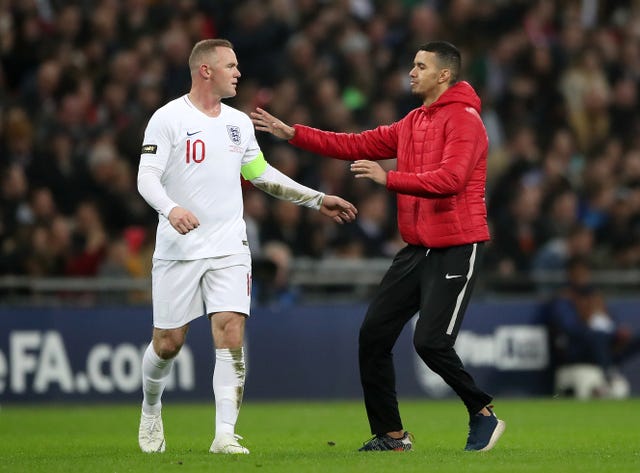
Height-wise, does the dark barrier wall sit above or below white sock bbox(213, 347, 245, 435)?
below

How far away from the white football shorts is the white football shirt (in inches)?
2.7

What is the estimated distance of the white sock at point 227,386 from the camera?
9.67m

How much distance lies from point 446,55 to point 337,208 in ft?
4.41

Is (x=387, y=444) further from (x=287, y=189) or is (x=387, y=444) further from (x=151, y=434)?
(x=287, y=189)

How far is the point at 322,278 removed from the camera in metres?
17.8

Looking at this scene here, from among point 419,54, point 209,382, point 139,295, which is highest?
point 419,54

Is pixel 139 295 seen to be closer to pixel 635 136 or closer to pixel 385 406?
pixel 385 406

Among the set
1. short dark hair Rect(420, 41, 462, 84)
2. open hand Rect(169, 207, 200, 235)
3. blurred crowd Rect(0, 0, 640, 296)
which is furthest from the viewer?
blurred crowd Rect(0, 0, 640, 296)

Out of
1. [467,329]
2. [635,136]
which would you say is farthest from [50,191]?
[635,136]

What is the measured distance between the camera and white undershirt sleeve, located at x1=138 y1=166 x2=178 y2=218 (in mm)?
9445

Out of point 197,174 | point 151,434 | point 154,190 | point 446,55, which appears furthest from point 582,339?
point 154,190

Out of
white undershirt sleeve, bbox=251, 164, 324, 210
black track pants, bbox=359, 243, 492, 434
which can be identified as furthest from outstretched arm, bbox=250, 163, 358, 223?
black track pants, bbox=359, 243, 492, 434

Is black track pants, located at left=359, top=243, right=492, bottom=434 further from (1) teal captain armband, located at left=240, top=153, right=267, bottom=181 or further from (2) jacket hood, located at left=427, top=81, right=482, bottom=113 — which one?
(1) teal captain armband, located at left=240, top=153, right=267, bottom=181

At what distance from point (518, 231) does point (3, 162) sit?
6.96 m
